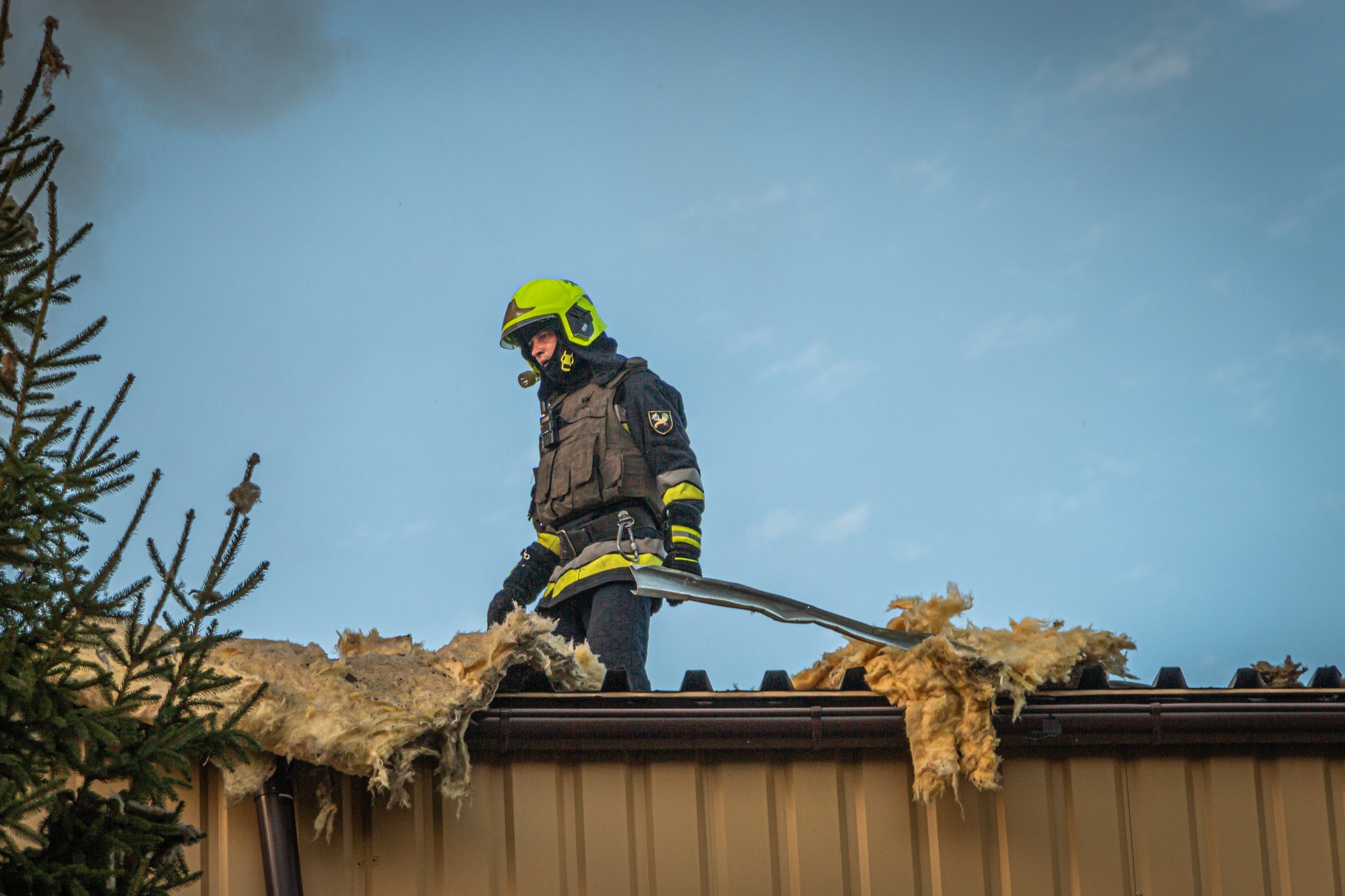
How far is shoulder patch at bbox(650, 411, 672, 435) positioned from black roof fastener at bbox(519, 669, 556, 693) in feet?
9.02

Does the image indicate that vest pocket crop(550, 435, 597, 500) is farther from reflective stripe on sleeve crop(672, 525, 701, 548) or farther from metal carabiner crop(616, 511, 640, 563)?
reflective stripe on sleeve crop(672, 525, 701, 548)

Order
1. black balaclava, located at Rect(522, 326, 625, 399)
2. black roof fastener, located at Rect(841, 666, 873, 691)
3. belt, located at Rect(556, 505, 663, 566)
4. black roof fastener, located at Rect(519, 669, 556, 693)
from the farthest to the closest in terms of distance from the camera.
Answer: black balaclava, located at Rect(522, 326, 625, 399) → belt, located at Rect(556, 505, 663, 566) → black roof fastener, located at Rect(841, 666, 873, 691) → black roof fastener, located at Rect(519, 669, 556, 693)

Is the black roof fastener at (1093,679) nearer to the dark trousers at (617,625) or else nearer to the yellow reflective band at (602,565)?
the dark trousers at (617,625)

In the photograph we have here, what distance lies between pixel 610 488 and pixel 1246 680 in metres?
3.36

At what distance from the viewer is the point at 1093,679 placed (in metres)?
4.91

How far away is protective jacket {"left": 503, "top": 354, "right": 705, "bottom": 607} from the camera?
718cm

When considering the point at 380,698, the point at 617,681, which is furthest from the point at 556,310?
the point at 380,698

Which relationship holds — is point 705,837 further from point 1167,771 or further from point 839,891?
point 1167,771

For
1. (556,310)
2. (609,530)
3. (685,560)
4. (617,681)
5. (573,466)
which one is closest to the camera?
(617,681)

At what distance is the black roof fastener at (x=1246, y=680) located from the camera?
16.5ft

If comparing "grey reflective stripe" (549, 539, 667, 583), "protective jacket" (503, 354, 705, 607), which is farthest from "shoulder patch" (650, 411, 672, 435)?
"grey reflective stripe" (549, 539, 667, 583)

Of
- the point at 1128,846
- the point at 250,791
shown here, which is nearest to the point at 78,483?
the point at 250,791

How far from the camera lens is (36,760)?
352 centimetres

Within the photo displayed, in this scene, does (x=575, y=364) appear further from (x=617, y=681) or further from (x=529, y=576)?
(x=617, y=681)
